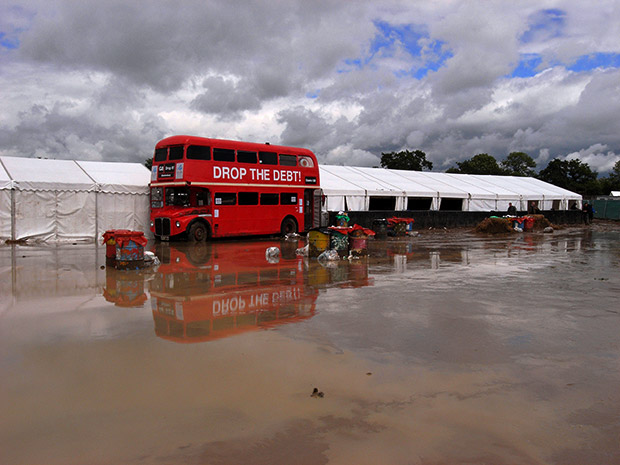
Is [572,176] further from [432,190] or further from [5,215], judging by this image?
[5,215]

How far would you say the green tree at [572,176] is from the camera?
81.5m

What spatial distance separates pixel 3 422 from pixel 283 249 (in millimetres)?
13427

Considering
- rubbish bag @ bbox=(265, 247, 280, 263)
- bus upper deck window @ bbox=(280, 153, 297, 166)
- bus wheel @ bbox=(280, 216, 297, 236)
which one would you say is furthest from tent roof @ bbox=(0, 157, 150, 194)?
rubbish bag @ bbox=(265, 247, 280, 263)

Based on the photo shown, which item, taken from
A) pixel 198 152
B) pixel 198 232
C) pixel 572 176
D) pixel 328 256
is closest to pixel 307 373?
pixel 328 256

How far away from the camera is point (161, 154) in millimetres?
19375

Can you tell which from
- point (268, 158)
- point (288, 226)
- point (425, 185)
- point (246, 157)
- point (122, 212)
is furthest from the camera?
point (425, 185)

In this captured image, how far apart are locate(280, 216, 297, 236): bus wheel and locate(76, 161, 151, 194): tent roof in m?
6.14

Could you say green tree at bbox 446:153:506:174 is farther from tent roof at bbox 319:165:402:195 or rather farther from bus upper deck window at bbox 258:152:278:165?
bus upper deck window at bbox 258:152:278:165

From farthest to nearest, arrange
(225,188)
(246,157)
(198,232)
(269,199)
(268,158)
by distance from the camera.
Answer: (269,199)
(268,158)
(246,157)
(225,188)
(198,232)

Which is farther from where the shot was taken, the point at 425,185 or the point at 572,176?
the point at 572,176

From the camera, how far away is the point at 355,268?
1222 centimetres

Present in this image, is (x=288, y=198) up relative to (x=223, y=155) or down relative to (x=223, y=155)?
down

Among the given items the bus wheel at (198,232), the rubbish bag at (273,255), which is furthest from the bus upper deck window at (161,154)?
the rubbish bag at (273,255)

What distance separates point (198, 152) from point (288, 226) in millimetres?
5786
